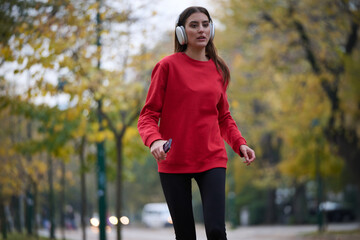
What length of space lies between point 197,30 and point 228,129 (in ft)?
2.13

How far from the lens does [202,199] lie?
3.51m

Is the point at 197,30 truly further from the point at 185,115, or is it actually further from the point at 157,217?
the point at 157,217

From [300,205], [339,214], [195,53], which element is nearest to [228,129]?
[195,53]

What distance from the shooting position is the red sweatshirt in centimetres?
358

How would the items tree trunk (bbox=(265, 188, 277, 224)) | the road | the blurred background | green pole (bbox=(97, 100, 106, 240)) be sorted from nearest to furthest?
the blurred background, green pole (bbox=(97, 100, 106, 240)), the road, tree trunk (bbox=(265, 188, 277, 224))

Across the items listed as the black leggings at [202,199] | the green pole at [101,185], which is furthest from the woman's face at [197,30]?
the green pole at [101,185]

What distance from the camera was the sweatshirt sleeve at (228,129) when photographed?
12.5 ft

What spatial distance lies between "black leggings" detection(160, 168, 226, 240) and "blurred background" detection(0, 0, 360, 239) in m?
4.69

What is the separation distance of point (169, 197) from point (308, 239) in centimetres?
1778

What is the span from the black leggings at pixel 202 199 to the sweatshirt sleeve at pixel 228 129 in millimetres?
285

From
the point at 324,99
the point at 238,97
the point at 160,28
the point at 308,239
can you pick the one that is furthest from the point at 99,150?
the point at 238,97

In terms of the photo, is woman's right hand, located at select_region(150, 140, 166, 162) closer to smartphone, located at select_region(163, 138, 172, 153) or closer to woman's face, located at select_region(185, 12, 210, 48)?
smartphone, located at select_region(163, 138, 172, 153)

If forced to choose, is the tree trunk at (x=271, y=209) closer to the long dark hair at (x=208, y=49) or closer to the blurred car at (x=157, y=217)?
the blurred car at (x=157, y=217)

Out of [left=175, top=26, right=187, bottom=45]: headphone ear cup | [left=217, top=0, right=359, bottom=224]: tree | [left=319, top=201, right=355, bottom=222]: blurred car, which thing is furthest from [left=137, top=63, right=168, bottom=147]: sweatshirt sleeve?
[left=319, top=201, right=355, bottom=222]: blurred car
